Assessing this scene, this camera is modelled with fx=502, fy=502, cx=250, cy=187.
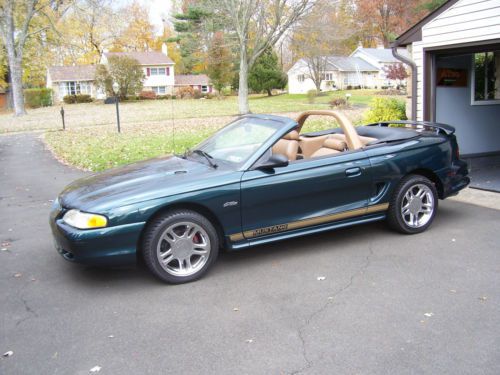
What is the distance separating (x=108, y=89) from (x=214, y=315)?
47.4 metres

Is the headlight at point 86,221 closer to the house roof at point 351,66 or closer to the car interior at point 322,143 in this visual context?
the car interior at point 322,143

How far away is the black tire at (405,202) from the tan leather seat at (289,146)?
3.96 ft

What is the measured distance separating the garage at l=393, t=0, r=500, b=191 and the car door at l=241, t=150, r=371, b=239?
354 cm

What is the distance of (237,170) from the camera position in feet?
15.9

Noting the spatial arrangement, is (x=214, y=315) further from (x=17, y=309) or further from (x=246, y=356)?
(x=17, y=309)

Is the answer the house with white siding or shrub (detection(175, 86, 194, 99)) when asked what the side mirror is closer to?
the house with white siding

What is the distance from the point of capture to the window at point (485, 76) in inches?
417

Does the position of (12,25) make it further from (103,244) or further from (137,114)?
(103,244)

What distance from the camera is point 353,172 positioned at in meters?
5.27

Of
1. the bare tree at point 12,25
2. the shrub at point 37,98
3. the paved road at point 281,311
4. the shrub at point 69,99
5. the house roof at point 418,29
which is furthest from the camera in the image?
the shrub at point 69,99

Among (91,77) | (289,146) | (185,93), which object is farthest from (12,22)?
(289,146)

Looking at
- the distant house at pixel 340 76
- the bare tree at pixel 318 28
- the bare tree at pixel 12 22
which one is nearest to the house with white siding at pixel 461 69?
the bare tree at pixel 318 28

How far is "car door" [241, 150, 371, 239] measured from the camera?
15.8 feet

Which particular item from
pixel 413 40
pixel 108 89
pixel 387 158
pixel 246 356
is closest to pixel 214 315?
pixel 246 356
